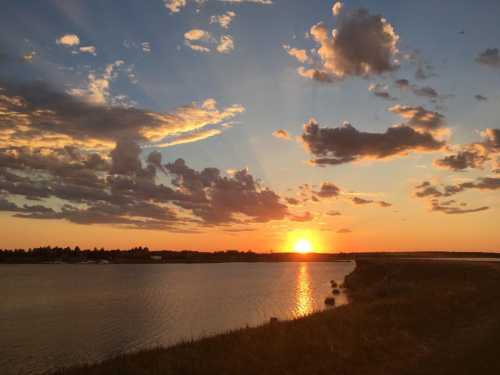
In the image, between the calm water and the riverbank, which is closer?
the riverbank

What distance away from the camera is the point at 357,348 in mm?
20719

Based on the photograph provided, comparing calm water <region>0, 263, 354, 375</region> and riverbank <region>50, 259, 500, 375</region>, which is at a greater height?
riverbank <region>50, 259, 500, 375</region>

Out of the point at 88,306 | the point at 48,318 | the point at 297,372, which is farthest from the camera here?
the point at 88,306

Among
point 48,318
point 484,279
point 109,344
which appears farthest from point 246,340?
point 484,279

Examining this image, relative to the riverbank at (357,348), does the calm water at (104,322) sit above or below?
below

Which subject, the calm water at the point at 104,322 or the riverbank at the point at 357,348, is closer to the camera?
the riverbank at the point at 357,348

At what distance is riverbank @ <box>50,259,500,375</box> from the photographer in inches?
697

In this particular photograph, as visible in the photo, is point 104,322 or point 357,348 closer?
point 357,348

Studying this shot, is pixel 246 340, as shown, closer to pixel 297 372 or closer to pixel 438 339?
pixel 297 372

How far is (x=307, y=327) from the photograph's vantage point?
26.3 meters

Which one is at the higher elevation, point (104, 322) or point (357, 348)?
point (357, 348)

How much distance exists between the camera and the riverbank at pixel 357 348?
1770 centimetres

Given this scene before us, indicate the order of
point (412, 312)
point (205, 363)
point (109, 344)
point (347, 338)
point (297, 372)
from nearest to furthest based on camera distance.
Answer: point (297, 372), point (205, 363), point (347, 338), point (412, 312), point (109, 344)

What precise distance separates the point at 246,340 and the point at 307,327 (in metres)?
4.71
